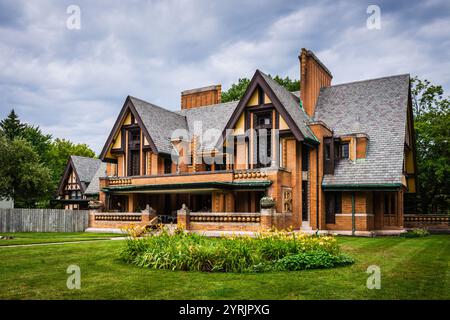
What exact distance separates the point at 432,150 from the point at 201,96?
67.4ft

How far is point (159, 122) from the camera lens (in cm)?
3591

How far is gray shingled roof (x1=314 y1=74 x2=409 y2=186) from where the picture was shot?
27723mm

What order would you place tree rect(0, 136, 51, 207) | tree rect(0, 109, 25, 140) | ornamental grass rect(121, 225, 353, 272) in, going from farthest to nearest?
1. tree rect(0, 109, 25, 140)
2. tree rect(0, 136, 51, 207)
3. ornamental grass rect(121, 225, 353, 272)

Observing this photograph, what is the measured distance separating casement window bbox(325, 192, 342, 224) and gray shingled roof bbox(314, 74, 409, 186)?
121 cm

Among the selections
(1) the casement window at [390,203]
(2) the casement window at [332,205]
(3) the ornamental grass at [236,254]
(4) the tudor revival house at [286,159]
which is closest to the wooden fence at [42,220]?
(4) the tudor revival house at [286,159]

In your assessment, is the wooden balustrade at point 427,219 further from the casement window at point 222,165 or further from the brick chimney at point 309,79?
the casement window at point 222,165

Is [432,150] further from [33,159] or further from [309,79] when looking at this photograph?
[33,159]

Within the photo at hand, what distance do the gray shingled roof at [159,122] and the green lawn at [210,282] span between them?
20724 mm

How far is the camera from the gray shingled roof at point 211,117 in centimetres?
3483

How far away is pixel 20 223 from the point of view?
29750mm

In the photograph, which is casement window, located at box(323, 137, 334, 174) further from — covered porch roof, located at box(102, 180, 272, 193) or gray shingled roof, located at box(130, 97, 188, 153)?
gray shingled roof, located at box(130, 97, 188, 153)

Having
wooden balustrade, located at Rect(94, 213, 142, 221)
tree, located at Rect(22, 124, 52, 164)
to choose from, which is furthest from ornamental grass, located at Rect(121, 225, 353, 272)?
tree, located at Rect(22, 124, 52, 164)
